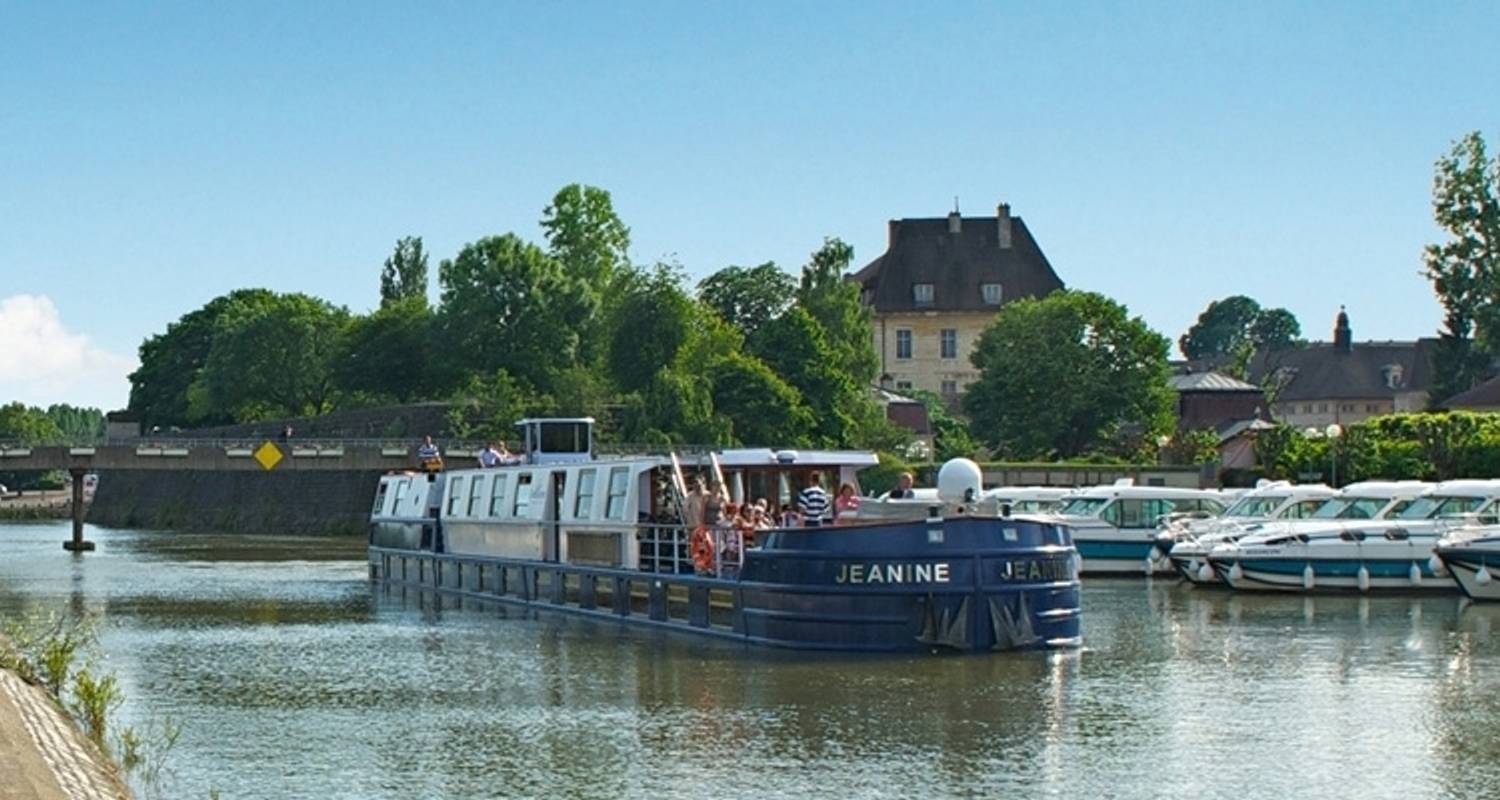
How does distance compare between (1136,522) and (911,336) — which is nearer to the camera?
(1136,522)

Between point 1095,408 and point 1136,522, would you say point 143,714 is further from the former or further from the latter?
point 1095,408

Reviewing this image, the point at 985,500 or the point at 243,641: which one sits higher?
the point at 985,500

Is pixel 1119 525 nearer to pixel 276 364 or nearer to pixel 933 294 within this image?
pixel 276 364

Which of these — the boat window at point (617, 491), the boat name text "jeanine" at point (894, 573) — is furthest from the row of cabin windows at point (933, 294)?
the boat name text "jeanine" at point (894, 573)

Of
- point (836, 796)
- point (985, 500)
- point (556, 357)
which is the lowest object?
point (836, 796)

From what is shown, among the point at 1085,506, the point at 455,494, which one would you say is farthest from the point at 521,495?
the point at 1085,506

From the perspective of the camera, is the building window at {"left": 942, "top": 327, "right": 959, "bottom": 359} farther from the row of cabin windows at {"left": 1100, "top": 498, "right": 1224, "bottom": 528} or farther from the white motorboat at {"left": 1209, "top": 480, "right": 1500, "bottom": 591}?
the white motorboat at {"left": 1209, "top": 480, "right": 1500, "bottom": 591}

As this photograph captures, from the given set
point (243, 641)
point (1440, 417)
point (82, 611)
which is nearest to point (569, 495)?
point (243, 641)

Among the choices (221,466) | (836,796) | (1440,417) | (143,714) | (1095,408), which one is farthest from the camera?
(1095,408)

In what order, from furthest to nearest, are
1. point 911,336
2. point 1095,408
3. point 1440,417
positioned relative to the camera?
point 911,336, point 1095,408, point 1440,417

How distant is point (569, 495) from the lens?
40.4 meters

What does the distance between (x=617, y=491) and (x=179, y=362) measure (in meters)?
108

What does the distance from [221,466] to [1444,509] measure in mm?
49215

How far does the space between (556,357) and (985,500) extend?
7342 cm
